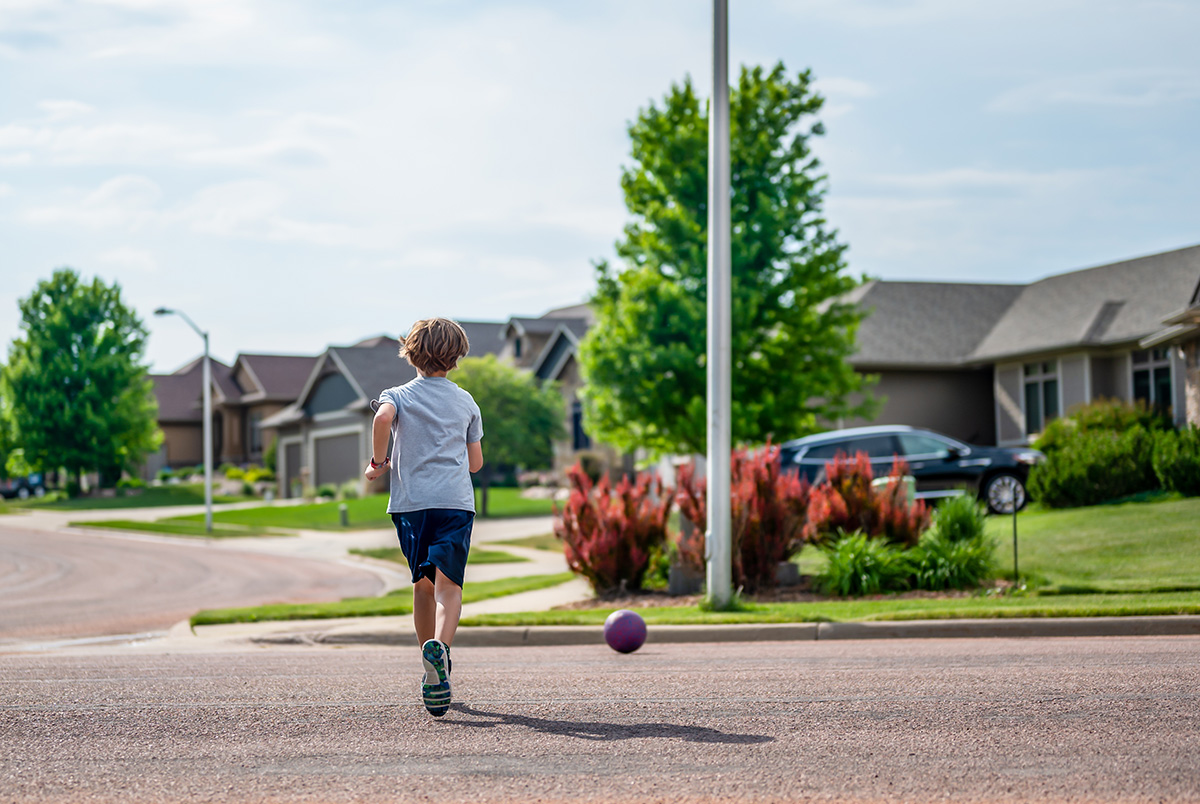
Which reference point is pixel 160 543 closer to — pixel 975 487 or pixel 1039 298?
pixel 975 487

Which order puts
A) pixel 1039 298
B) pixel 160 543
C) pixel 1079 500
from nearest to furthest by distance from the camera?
pixel 1079 500 < pixel 160 543 < pixel 1039 298

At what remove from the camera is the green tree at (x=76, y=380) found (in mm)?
55594

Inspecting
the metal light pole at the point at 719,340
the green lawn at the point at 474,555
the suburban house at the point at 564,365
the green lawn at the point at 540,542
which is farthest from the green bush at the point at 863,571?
the suburban house at the point at 564,365

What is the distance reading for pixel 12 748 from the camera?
484 centimetres

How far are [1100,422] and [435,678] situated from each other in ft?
73.6

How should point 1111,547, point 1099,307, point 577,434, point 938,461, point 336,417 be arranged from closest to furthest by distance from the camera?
point 1111,547
point 938,461
point 1099,307
point 577,434
point 336,417

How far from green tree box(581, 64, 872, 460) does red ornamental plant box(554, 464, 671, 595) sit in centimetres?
770

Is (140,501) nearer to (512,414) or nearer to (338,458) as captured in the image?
(338,458)

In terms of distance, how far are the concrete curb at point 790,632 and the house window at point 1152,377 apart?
19.4 metres

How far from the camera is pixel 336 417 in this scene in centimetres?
5172

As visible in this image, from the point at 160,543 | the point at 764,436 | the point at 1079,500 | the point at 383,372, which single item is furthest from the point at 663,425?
the point at 383,372

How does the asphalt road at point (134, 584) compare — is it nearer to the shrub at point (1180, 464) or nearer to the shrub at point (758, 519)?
the shrub at point (758, 519)

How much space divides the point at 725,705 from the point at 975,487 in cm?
1655

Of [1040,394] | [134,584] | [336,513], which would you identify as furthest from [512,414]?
[134,584]
